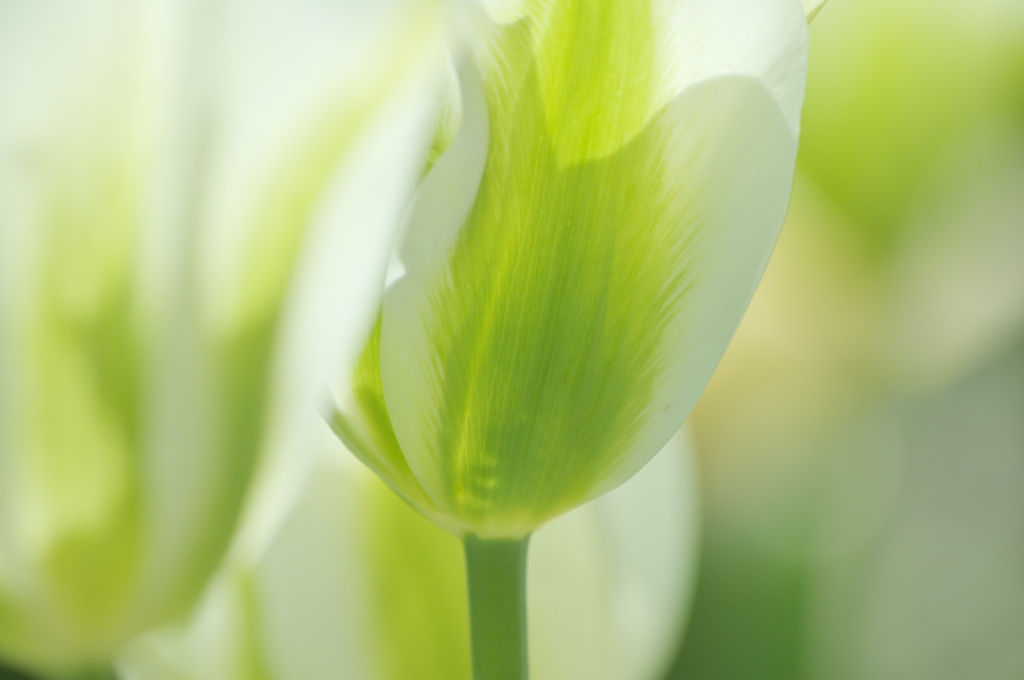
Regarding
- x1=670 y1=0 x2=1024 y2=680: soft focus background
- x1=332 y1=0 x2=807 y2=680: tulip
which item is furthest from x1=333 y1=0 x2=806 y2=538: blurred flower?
x1=670 y1=0 x2=1024 y2=680: soft focus background

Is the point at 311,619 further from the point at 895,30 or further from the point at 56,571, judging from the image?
the point at 895,30

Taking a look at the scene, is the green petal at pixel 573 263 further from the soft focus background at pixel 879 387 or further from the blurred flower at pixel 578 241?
the soft focus background at pixel 879 387

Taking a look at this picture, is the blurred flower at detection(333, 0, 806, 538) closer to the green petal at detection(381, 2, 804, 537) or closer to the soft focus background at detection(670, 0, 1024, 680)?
the green petal at detection(381, 2, 804, 537)

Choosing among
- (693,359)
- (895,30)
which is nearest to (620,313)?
(693,359)

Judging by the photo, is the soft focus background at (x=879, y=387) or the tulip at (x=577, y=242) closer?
the tulip at (x=577, y=242)

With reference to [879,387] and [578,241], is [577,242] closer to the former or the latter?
[578,241]

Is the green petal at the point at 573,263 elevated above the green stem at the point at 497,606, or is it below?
above

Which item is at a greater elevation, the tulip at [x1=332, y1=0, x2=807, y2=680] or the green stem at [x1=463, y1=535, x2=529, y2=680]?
the tulip at [x1=332, y1=0, x2=807, y2=680]

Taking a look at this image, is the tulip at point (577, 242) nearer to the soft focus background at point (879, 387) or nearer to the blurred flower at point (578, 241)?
the blurred flower at point (578, 241)

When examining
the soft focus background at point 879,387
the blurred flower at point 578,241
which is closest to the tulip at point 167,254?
the blurred flower at point 578,241
